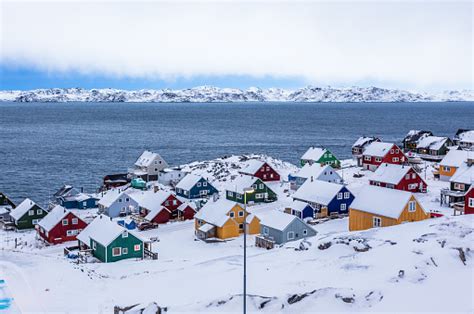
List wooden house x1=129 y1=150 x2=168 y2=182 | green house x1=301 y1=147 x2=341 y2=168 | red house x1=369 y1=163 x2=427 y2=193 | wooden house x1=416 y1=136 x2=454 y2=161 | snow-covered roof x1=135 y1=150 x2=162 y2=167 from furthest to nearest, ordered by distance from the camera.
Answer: wooden house x1=416 y1=136 x2=454 y2=161 → green house x1=301 y1=147 x2=341 y2=168 → snow-covered roof x1=135 y1=150 x2=162 y2=167 → wooden house x1=129 y1=150 x2=168 y2=182 → red house x1=369 y1=163 x2=427 y2=193

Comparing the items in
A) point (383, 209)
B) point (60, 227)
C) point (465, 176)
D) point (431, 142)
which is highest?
point (431, 142)

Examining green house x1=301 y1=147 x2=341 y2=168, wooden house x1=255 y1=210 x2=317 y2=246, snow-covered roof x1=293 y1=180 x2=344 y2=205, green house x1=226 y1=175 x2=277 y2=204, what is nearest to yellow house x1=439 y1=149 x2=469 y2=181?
green house x1=301 y1=147 x2=341 y2=168

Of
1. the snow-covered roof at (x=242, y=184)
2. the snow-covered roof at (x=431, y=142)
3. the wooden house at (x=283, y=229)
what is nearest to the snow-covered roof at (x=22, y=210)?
the snow-covered roof at (x=242, y=184)

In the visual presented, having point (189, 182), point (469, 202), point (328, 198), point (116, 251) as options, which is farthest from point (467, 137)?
point (116, 251)

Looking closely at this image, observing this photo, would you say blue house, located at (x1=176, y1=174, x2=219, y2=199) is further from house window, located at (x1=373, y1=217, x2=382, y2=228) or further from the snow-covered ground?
house window, located at (x1=373, y1=217, x2=382, y2=228)

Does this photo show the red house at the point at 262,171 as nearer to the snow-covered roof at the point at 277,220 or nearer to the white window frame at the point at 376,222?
the snow-covered roof at the point at 277,220

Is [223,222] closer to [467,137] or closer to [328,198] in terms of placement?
[328,198]

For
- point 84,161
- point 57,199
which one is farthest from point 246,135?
point 57,199
